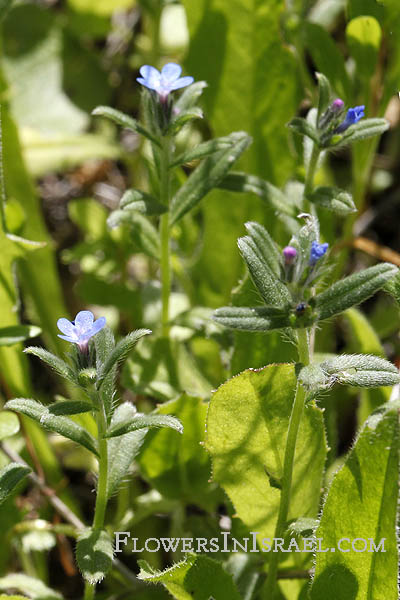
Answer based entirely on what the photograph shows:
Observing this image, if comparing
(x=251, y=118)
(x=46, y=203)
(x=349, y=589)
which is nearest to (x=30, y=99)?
(x=46, y=203)

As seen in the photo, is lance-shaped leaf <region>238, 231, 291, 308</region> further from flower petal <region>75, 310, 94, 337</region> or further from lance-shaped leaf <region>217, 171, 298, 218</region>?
lance-shaped leaf <region>217, 171, 298, 218</region>

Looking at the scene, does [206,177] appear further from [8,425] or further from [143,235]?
[8,425]

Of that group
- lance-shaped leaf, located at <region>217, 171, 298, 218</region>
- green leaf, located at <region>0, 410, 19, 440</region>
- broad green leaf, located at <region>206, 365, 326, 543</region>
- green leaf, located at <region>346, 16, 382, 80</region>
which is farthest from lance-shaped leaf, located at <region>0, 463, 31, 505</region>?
green leaf, located at <region>346, 16, 382, 80</region>

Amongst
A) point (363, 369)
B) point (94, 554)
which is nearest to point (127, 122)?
point (363, 369)

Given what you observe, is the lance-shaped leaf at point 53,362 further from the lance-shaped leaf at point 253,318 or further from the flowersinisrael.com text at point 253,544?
the flowersinisrael.com text at point 253,544

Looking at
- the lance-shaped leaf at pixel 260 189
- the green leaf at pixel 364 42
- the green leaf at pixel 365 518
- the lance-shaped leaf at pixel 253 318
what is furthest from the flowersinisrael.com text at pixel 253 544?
the green leaf at pixel 364 42

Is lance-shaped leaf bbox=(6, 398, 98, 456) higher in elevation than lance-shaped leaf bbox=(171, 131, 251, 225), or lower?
lower
